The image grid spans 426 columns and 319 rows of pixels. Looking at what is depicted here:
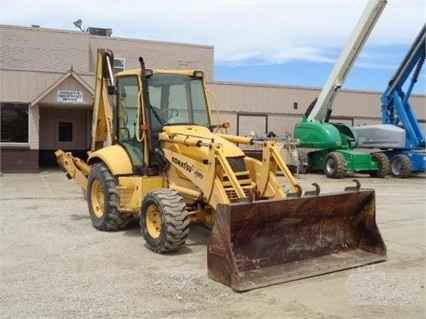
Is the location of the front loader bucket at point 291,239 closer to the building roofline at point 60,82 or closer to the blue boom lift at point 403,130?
the blue boom lift at point 403,130

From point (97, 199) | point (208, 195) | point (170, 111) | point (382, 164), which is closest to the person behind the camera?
point (208, 195)

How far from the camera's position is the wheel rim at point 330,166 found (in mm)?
21106

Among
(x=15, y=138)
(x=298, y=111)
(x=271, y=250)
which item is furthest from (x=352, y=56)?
(x=271, y=250)

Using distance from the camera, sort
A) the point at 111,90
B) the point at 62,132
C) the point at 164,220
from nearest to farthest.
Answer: the point at 164,220
the point at 111,90
the point at 62,132

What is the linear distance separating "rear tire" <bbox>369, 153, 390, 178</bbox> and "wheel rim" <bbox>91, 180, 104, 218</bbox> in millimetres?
14546

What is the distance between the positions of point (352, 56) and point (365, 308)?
18.0 metres

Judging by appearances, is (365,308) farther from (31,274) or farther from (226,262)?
(31,274)

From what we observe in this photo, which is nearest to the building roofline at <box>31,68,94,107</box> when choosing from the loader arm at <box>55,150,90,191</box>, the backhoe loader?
the loader arm at <box>55,150,90,191</box>

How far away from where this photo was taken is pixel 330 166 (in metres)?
21.4

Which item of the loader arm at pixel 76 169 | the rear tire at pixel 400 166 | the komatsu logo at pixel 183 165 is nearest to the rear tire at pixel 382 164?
the rear tire at pixel 400 166

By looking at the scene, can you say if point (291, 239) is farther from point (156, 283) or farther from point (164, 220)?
point (156, 283)

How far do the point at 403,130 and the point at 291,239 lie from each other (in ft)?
53.4

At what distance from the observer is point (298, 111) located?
2703 centimetres

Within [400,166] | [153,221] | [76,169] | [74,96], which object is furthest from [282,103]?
[153,221]
